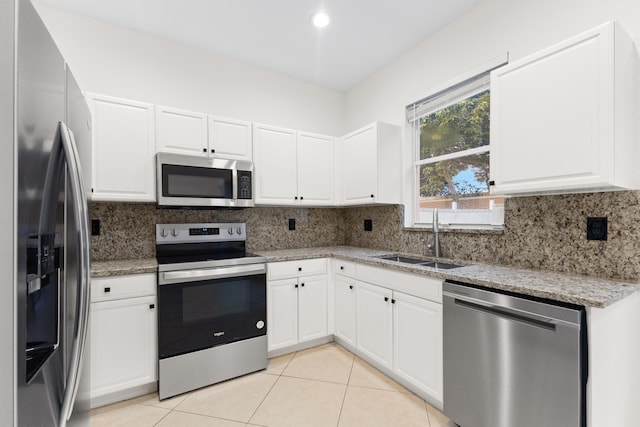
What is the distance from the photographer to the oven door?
2051 mm

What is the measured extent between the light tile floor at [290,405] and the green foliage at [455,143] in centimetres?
163

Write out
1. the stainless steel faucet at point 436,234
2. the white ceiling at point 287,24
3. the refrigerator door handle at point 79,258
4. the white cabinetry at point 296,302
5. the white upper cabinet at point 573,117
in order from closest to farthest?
1. the refrigerator door handle at point 79,258
2. the white upper cabinet at point 573,117
3. the white ceiling at point 287,24
4. the stainless steel faucet at point 436,234
5. the white cabinetry at point 296,302

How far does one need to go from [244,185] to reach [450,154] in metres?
1.79

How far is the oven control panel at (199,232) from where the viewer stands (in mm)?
2547

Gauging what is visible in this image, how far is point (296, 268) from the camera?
2656 mm

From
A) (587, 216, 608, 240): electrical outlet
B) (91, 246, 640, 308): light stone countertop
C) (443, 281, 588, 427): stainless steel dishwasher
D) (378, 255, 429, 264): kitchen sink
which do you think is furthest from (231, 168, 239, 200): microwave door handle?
(587, 216, 608, 240): electrical outlet

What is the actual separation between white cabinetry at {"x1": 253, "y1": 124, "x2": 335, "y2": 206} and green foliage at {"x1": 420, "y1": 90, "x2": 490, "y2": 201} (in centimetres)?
98

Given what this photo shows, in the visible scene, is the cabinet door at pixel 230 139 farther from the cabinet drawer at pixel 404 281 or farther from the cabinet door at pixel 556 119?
the cabinet door at pixel 556 119

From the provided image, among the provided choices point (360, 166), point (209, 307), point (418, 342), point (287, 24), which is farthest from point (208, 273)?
point (287, 24)

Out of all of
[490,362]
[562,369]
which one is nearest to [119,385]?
[490,362]

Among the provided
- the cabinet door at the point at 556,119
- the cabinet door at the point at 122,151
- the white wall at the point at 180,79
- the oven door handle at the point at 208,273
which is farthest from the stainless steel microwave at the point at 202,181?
the cabinet door at the point at 556,119

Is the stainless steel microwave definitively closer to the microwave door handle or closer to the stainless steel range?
the microwave door handle

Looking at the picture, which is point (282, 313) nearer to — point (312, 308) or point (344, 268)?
point (312, 308)

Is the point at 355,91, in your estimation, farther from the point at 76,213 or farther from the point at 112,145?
the point at 76,213
